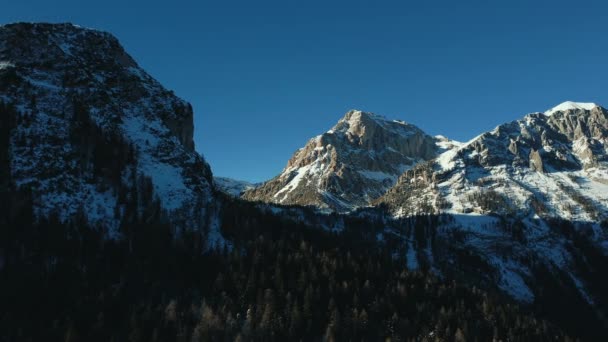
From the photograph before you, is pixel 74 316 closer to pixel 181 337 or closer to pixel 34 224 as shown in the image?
pixel 181 337

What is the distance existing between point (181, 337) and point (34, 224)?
5016 centimetres

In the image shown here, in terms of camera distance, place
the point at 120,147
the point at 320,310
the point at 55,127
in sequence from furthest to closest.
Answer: the point at 120,147 < the point at 55,127 < the point at 320,310

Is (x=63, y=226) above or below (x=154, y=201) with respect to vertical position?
below

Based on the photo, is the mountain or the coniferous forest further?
the mountain

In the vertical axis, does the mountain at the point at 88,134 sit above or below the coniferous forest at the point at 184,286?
above

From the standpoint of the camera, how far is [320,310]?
119 metres

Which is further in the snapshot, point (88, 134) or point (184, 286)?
point (88, 134)

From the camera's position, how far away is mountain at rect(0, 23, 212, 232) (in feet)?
425

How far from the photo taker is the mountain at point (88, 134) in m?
130

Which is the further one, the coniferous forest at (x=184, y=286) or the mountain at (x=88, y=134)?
the mountain at (x=88, y=134)

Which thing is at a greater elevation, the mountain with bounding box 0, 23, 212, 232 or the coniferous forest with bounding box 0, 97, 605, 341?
the mountain with bounding box 0, 23, 212, 232

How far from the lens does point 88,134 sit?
149250 millimetres

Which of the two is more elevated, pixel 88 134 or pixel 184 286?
pixel 88 134

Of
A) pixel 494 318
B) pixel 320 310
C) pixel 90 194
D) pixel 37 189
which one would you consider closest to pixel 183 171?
pixel 90 194
